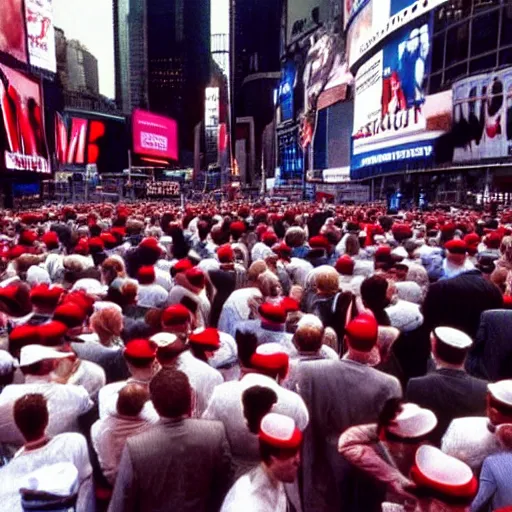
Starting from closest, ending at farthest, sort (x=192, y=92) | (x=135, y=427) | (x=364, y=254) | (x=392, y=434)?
(x=392, y=434) → (x=135, y=427) → (x=364, y=254) → (x=192, y=92)

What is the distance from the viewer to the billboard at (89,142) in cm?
7088

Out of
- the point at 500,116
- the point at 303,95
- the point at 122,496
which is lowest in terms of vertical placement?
the point at 122,496

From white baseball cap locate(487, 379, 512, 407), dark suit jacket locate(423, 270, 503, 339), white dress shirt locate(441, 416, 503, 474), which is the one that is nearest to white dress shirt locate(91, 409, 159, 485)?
white dress shirt locate(441, 416, 503, 474)

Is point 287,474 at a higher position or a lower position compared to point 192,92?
lower

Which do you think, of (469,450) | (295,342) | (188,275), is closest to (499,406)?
(469,450)

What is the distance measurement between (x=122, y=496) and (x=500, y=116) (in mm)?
31639

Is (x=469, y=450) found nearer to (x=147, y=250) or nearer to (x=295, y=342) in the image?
(x=295, y=342)

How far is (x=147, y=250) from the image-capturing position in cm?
796

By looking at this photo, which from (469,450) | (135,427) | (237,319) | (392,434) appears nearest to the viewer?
(392,434)

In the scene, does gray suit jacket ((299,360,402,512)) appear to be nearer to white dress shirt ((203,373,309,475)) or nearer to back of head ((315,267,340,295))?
white dress shirt ((203,373,309,475))

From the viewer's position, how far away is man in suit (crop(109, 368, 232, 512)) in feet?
10.2

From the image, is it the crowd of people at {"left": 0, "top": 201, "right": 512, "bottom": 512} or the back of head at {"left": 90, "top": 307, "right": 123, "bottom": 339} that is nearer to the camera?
the crowd of people at {"left": 0, "top": 201, "right": 512, "bottom": 512}

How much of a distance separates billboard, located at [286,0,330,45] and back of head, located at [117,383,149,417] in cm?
8911

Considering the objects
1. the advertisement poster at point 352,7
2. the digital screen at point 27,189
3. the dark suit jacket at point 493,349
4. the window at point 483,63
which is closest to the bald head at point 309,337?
the dark suit jacket at point 493,349
